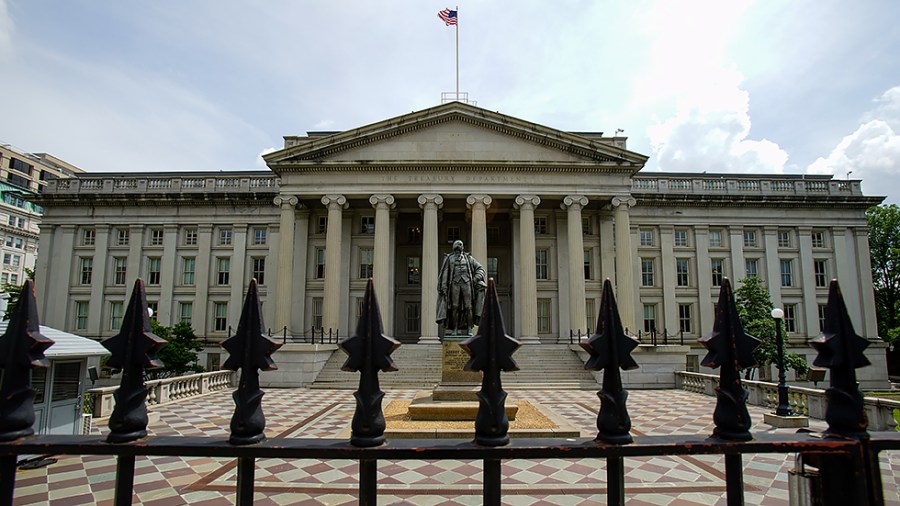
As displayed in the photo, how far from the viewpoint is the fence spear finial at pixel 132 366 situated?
2.06 m

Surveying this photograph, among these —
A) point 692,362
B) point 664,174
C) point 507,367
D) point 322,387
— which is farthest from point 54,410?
point 664,174

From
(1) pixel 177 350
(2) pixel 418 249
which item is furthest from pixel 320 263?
(1) pixel 177 350

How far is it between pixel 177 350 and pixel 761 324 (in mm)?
36064

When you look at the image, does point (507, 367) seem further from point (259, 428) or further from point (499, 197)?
point (499, 197)

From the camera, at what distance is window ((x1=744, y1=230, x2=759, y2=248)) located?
139 feet

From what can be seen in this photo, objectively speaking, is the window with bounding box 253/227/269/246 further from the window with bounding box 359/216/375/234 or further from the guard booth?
the guard booth

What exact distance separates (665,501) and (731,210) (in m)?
41.4

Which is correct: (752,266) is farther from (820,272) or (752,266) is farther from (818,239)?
(818,239)

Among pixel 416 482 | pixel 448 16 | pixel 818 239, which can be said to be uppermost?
pixel 448 16

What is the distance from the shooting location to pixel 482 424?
2006 mm

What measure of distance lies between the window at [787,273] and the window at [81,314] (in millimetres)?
58593

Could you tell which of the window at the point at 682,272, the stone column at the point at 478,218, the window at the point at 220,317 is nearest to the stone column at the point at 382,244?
the stone column at the point at 478,218

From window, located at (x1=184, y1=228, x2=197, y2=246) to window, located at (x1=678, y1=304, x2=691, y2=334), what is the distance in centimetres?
4132

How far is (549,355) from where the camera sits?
96.8 feet
